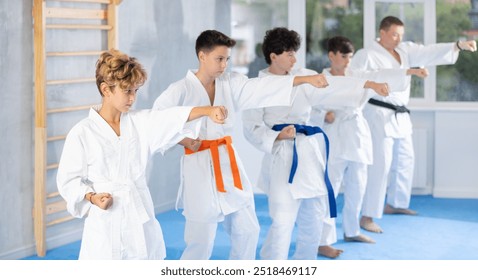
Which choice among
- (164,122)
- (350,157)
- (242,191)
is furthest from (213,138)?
(350,157)

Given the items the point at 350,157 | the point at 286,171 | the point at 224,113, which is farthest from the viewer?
the point at 350,157

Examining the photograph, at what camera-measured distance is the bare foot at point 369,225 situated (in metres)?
5.88

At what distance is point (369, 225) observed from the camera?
5.94 metres

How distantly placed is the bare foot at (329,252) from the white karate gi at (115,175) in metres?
1.96

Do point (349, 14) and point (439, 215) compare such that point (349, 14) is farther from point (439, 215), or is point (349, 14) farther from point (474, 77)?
point (439, 215)

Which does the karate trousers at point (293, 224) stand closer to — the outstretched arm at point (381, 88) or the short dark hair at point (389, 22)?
the outstretched arm at point (381, 88)

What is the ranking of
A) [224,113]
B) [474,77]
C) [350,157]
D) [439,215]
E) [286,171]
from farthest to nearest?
[474,77] < [439,215] < [350,157] < [286,171] < [224,113]

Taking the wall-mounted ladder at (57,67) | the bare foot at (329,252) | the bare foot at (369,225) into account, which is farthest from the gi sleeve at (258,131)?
the bare foot at (369,225)

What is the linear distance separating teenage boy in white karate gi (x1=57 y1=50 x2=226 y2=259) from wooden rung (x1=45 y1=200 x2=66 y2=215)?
2.07 m

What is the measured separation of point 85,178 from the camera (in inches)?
129

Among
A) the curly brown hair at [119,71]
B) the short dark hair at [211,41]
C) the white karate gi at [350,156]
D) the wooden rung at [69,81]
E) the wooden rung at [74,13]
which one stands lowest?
the white karate gi at [350,156]

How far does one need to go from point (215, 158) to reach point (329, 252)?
137cm

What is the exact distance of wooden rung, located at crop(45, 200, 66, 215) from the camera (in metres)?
5.30
